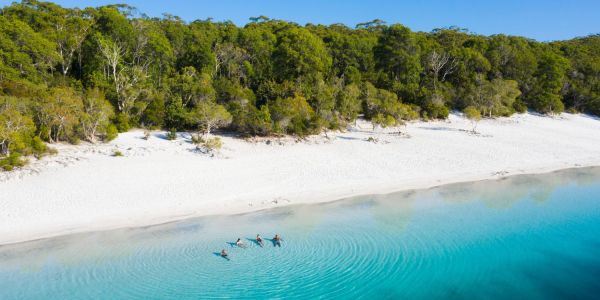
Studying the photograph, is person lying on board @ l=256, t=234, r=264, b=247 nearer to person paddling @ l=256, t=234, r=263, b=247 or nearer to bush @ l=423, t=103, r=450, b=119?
person paddling @ l=256, t=234, r=263, b=247

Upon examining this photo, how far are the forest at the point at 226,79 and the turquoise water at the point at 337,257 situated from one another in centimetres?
1059

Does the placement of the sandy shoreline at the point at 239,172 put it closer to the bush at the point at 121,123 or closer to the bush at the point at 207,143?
the bush at the point at 207,143

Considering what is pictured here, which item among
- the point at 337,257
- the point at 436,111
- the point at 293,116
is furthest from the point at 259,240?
the point at 436,111

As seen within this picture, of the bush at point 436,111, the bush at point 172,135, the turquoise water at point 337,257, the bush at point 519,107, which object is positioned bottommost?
the turquoise water at point 337,257

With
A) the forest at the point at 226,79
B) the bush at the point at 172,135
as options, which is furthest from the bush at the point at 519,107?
the bush at the point at 172,135

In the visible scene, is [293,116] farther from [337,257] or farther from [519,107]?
[519,107]

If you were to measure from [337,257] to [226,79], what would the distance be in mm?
27245

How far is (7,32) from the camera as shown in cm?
3103

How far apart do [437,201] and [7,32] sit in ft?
113

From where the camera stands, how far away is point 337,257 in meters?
15.3

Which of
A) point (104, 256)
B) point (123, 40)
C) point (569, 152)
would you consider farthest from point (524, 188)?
point (123, 40)

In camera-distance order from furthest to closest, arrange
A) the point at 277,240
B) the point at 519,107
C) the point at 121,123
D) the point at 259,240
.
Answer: the point at 519,107, the point at 121,123, the point at 277,240, the point at 259,240

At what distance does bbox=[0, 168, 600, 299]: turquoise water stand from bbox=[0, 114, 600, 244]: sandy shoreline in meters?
1.42

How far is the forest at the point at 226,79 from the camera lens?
2730 centimetres
